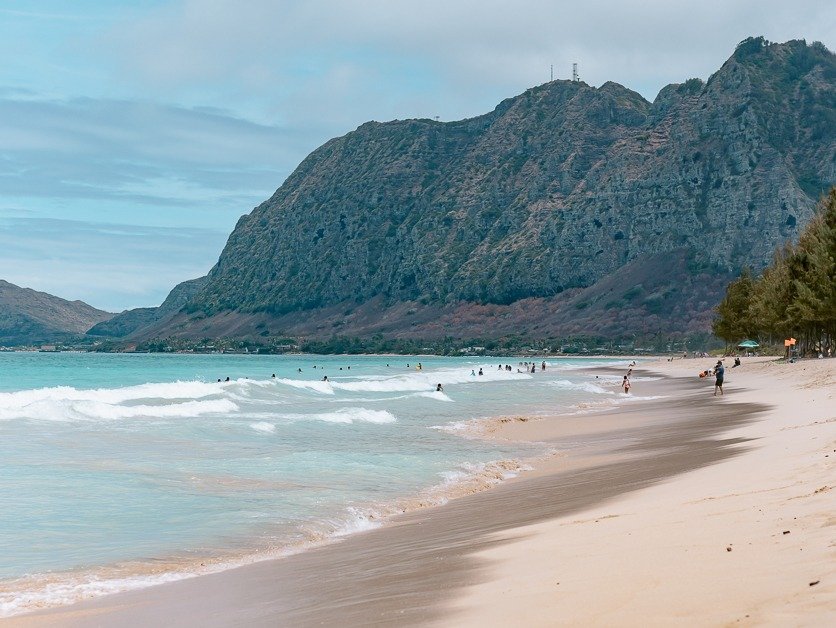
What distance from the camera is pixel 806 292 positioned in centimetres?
6550

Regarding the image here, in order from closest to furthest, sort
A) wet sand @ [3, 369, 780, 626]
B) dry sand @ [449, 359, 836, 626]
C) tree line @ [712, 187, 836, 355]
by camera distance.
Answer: dry sand @ [449, 359, 836, 626] → wet sand @ [3, 369, 780, 626] → tree line @ [712, 187, 836, 355]

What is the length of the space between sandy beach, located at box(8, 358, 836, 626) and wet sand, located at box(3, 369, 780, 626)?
0.04 meters

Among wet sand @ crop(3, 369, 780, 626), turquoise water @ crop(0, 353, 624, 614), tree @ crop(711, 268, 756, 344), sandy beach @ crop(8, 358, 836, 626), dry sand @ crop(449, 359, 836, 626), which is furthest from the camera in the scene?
tree @ crop(711, 268, 756, 344)

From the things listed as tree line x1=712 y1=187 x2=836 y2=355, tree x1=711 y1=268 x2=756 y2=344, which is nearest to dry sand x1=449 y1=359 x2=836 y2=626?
tree line x1=712 y1=187 x2=836 y2=355

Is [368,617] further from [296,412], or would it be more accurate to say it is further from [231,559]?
[296,412]

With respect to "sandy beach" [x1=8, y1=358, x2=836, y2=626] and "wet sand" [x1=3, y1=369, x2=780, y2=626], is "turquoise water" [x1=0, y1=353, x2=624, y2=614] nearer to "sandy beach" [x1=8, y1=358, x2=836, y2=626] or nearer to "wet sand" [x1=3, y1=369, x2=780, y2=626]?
"wet sand" [x1=3, y1=369, x2=780, y2=626]

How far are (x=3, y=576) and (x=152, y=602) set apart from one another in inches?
104

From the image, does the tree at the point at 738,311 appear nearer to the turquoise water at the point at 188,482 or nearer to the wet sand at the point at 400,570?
the turquoise water at the point at 188,482

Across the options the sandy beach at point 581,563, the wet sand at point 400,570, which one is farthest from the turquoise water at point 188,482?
the sandy beach at point 581,563

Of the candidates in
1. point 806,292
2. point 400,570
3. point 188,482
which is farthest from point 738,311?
point 400,570

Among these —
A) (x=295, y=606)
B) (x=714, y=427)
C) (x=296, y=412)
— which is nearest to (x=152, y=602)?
(x=295, y=606)

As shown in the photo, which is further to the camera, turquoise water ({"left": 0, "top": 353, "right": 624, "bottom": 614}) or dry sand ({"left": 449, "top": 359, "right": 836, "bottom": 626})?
turquoise water ({"left": 0, "top": 353, "right": 624, "bottom": 614})

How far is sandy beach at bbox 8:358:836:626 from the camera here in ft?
21.8

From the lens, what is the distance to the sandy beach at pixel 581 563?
665 centimetres
